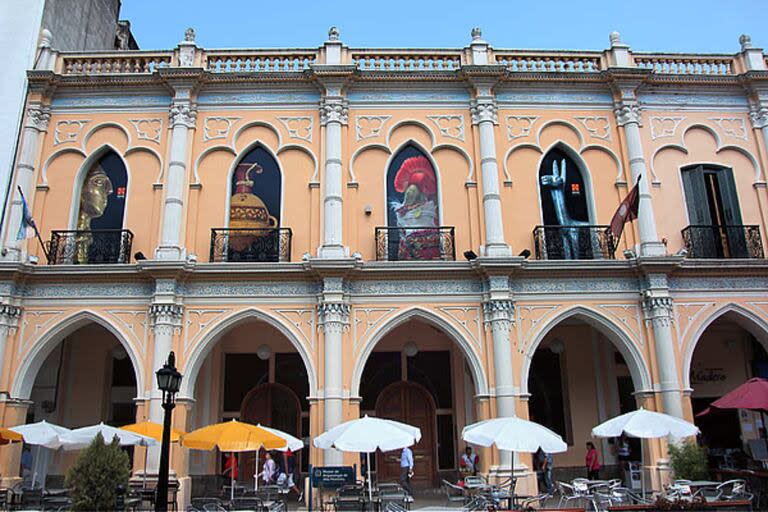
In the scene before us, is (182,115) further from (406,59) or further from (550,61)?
(550,61)

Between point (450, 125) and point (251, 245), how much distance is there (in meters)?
6.12

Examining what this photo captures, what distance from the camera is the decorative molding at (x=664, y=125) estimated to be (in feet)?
56.7

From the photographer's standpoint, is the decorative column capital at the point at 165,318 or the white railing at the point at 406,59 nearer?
the decorative column capital at the point at 165,318

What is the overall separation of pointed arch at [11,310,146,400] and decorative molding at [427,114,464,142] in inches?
374

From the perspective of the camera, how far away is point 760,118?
17.5m

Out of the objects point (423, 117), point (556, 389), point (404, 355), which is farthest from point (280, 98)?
point (556, 389)

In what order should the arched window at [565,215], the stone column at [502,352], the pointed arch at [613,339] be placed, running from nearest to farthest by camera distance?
the stone column at [502,352] → the pointed arch at [613,339] → the arched window at [565,215]

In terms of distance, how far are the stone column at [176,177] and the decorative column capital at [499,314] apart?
24.7 ft

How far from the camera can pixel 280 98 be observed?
17188mm

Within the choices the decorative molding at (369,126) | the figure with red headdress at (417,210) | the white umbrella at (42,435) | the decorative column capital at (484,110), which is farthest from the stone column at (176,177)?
the decorative column capital at (484,110)

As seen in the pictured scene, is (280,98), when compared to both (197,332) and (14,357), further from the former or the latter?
(14,357)

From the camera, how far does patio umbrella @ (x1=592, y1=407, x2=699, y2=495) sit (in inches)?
450

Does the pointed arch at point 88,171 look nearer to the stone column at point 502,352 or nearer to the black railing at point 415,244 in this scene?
the black railing at point 415,244

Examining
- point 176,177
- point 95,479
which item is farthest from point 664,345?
point 176,177
